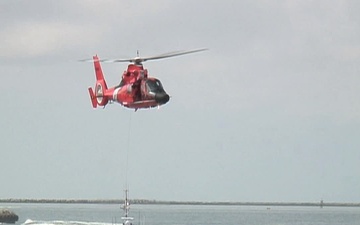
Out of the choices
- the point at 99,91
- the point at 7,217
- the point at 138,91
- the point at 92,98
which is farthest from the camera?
the point at 7,217

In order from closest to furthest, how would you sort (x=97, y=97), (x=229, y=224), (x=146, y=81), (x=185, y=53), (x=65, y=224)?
(x=185, y=53)
(x=146, y=81)
(x=97, y=97)
(x=65, y=224)
(x=229, y=224)

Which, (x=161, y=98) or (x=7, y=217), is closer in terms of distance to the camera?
(x=161, y=98)

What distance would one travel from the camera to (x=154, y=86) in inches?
2019

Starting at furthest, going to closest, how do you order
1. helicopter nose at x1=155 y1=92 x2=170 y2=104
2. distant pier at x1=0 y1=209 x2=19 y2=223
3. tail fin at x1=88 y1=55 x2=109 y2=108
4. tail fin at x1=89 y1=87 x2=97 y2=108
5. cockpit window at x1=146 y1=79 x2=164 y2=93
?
distant pier at x1=0 y1=209 x2=19 y2=223 < tail fin at x1=89 y1=87 x2=97 y2=108 < tail fin at x1=88 y1=55 x2=109 y2=108 < cockpit window at x1=146 y1=79 x2=164 y2=93 < helicopter nose at x1=155 y1=92 x2=170 y2=104

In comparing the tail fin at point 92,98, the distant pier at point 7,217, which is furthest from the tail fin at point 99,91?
the distant pier at point 7,217

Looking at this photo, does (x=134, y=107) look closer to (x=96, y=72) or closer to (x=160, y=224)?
(x=96, y=72)

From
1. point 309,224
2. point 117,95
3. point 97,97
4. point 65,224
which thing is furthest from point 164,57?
point 309,224

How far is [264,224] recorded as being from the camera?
531ft

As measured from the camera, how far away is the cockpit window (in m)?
51.0

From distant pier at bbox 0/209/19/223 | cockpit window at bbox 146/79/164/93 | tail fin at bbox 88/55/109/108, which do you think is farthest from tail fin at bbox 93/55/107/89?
distant pier at bbox 0/209/19/223

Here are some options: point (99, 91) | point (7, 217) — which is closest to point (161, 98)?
point (99, 91)

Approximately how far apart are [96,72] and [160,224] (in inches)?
3801

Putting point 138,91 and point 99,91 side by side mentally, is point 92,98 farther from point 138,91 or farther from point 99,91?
point 138,91

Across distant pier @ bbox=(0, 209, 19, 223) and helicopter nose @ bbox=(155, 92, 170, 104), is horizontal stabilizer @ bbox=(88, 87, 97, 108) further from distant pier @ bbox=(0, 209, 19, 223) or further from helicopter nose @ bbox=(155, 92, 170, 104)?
distant pier @ bbox=(0, 209, 19, 223)
